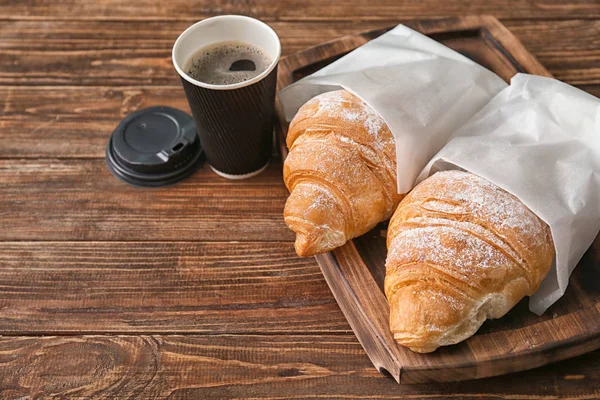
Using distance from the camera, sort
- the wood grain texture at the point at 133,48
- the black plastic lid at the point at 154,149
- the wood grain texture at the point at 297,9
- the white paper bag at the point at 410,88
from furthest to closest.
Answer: the wood grain texture at the point at 297,9 → the wood grain texture at the point at 133,48 → the black plastic lid at the point at 154,149 → the white paper bag at the point at 410,88

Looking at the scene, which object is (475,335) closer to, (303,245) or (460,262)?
(460,262)

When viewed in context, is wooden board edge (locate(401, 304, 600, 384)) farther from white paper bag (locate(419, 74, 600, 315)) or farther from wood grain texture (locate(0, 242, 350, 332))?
wood grain texture (locate(0, 242, 350, 332))

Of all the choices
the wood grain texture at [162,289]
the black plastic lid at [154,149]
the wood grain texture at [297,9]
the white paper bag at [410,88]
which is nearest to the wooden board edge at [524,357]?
the wood grain texture at [162,289]

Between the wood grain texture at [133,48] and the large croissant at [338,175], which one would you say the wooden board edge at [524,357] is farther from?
the wood grain texture at [133,48]

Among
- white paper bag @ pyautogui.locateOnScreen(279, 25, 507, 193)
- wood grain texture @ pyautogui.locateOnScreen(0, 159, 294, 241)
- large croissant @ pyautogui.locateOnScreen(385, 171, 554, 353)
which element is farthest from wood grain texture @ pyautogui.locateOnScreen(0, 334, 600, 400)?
white paper bag @ pyautogui.locateOnScreen(279, 25, 507, 193)

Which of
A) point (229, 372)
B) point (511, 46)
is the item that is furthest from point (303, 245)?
point (511, 46)

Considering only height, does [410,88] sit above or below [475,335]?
above
